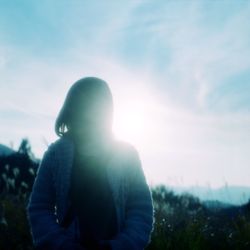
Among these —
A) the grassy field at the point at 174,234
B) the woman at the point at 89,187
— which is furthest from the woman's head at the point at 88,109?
the grassy field at the point at 174,234

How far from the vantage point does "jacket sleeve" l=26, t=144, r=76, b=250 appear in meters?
2.54

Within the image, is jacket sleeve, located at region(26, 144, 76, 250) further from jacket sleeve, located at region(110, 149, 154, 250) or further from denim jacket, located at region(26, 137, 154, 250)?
jacket sleeve, located at region(110, 149, 154, 250)

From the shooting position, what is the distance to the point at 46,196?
2.71 meters

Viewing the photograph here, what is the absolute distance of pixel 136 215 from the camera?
2721 mm

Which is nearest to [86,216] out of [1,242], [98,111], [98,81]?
[98,111]

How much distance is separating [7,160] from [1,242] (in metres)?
14.5

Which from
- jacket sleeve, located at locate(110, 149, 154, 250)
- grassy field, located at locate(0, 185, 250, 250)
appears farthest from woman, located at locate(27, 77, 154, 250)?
grassy field, located at locate(0, 185, 250, 250)

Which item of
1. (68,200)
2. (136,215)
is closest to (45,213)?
(68,200)

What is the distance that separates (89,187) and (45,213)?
0.28 meters

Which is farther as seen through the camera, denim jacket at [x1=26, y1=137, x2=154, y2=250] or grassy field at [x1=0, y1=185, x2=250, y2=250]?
grassy field at [x1=0, y1=185, x2=250, y2=250]

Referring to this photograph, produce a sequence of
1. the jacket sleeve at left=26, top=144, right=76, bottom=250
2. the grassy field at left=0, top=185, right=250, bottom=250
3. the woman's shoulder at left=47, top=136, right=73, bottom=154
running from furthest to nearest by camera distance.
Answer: the grassy field at left=0, top=185, right=250, bottom=250 < the woman's shoulder at left=47, top=136, right=73, bottom=154 < the jacket sleeve at left=26, top=144, right=76, bottom=250

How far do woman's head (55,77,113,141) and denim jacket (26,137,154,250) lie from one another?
0.12 meters

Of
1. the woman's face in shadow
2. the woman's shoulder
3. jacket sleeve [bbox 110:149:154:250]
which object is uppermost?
the woman's face in shadow

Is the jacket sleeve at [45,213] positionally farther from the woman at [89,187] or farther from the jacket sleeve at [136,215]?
the jacket sleeve at [136,215]
